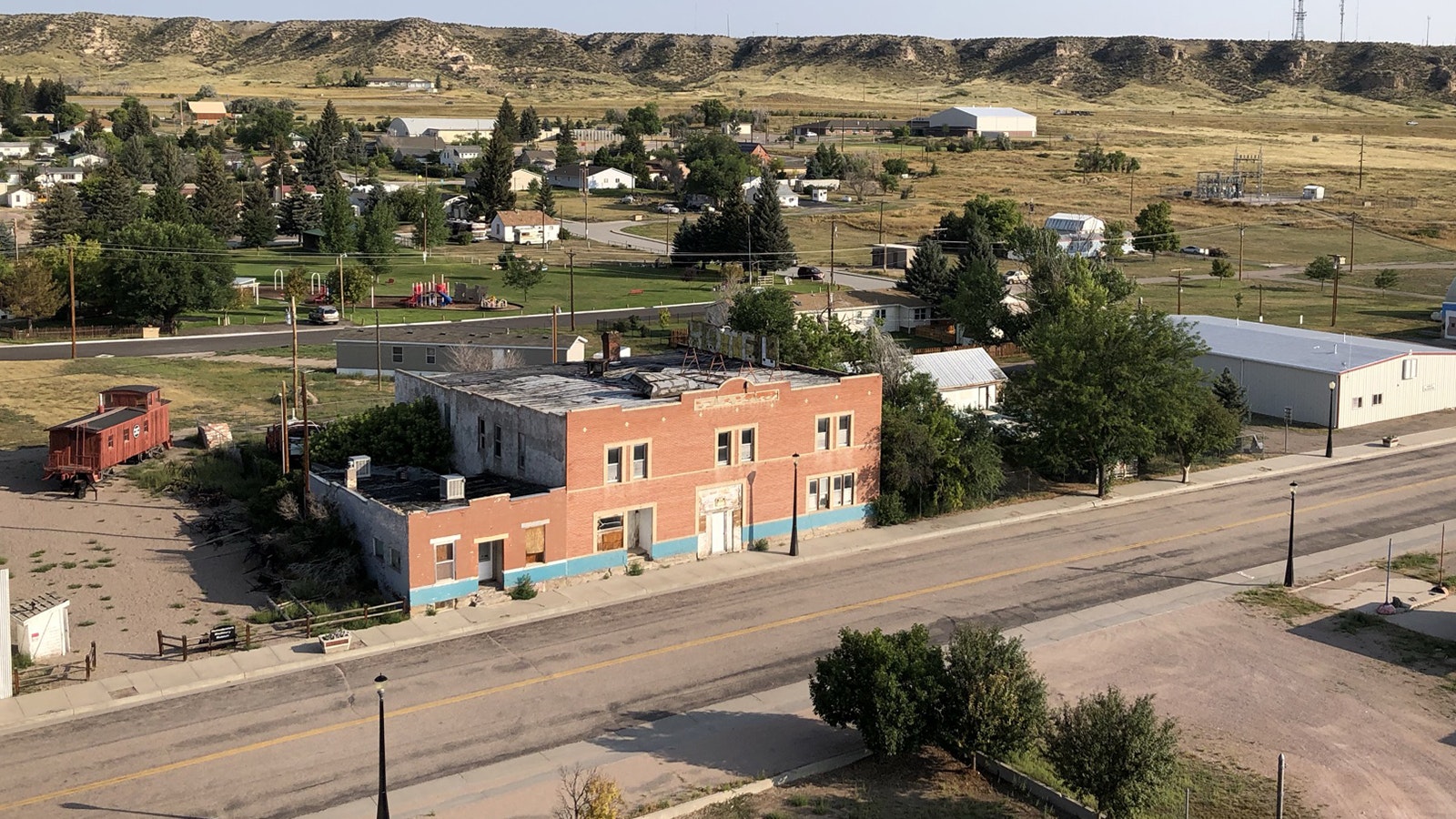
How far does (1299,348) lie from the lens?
6969cm

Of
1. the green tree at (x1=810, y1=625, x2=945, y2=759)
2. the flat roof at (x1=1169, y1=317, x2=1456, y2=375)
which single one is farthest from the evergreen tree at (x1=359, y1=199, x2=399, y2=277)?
the green tree at (x1=810, y1=625, x2=945, y2=759)

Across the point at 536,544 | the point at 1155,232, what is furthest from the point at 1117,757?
the point at 1155,232

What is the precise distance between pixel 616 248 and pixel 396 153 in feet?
242

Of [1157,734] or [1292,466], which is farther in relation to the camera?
[1292,466]

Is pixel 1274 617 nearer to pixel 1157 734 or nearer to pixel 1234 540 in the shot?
pixel 1234 540

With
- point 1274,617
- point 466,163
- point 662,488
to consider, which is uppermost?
point 466,163

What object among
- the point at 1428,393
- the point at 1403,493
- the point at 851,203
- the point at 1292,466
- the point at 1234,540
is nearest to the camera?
the point at 1234,540

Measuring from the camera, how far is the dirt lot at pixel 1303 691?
30203mm

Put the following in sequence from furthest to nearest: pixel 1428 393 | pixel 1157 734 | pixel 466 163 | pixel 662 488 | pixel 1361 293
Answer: pixel 466 163
pixel 1361 293
pixel 1428 393
pixel 662 488
pixel 1157 734

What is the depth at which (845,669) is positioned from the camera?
30.5 metres

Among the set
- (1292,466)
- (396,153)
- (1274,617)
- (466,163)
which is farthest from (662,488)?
(396,153)

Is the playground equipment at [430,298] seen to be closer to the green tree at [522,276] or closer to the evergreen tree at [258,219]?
the green tree at [522,276]

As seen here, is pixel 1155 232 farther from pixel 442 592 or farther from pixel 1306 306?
pixel 442 592

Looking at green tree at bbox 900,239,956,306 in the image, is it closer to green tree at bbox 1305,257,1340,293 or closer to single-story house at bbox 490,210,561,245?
green tree at bbox 1305,257,1340,293
